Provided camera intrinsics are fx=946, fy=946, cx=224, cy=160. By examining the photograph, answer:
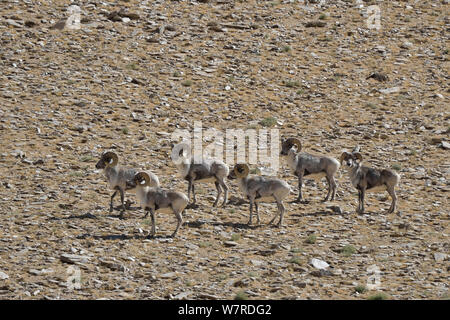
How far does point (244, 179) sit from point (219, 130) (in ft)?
24.5

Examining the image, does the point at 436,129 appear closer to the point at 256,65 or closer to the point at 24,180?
the point at 256,65

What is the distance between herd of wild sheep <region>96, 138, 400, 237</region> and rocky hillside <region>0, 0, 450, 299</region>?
22.0 inches

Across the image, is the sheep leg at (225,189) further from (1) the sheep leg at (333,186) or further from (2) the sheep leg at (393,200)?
(2) the sheep leg at (393,200)

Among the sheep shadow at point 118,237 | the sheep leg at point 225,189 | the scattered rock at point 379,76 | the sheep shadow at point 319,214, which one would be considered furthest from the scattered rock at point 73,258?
the scattered rock at point 379,76

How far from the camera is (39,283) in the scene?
18.9m

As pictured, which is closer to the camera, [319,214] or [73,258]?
[73,258]

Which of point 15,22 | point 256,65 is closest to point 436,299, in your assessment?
point 256,65

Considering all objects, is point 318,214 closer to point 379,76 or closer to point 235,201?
point 235,201

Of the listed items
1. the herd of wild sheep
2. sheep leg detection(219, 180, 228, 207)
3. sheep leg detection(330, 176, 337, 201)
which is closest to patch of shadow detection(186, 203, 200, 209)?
the herd of wild sheep

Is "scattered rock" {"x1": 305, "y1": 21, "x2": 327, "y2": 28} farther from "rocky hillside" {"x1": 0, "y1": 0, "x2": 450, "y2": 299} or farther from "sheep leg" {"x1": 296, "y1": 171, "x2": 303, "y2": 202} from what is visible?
"sheep leg" {"x1": 296, "y1": 171, "x2": 303, "y2": 202}

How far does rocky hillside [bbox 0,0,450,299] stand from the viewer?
20.2 m

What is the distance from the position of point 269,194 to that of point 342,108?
1096 centimetres

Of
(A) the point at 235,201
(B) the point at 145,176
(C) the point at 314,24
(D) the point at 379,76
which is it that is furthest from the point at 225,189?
(C) the point at 314,24

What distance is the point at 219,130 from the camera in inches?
1216
